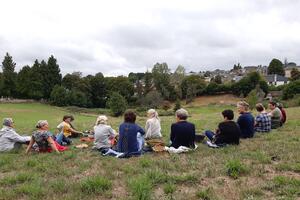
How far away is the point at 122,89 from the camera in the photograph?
104m

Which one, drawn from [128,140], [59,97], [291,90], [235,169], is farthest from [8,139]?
[59,97]

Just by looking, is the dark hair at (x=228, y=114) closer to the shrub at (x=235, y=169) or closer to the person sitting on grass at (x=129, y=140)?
the person sitting on grass at (x=129, y=140)

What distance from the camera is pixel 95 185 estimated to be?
7.18 meters

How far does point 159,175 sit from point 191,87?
94920 millimetres

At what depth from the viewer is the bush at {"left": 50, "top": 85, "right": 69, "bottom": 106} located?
8975 cm

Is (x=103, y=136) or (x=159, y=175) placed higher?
(x=103, y=136)

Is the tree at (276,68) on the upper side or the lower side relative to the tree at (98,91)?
upper

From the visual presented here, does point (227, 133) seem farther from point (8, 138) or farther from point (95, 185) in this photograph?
point (8, 138)

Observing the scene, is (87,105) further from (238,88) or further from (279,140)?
(279,140)

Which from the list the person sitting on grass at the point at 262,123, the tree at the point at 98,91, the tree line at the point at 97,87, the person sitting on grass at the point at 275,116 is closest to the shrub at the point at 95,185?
the person sitting on grass at the point at 262,123

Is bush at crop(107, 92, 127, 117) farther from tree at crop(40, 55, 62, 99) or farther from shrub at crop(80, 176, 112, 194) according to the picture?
shrub at crop(80, 176, 112, 194)

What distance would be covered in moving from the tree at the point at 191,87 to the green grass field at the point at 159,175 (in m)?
89.2

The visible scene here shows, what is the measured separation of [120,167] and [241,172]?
116 inches

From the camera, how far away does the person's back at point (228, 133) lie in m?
11.8
